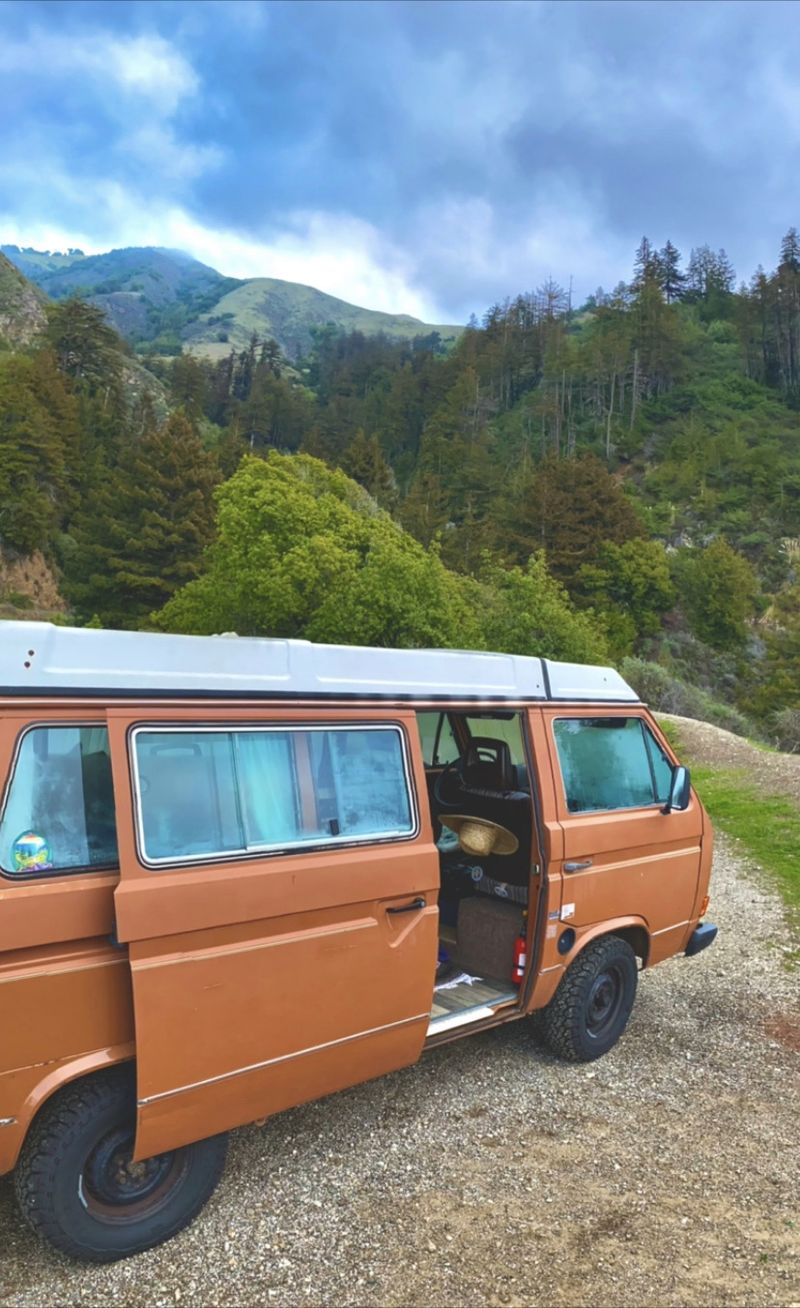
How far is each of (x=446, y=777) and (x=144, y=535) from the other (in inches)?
1633

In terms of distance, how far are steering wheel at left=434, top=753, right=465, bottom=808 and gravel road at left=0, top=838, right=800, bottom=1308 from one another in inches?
67.9

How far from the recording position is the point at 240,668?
12.6ft

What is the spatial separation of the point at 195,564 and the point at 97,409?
Answer: 26.9 meters

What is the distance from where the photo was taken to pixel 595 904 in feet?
17.4

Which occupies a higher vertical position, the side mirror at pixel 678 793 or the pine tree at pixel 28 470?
the pine tree at pixel 28 470

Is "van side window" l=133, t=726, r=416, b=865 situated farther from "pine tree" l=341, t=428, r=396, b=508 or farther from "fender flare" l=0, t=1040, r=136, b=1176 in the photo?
"pine tree" l=341, t=428, r=396, b=508

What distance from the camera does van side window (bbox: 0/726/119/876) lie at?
125 inches

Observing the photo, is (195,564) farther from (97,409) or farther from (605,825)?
(605,825)

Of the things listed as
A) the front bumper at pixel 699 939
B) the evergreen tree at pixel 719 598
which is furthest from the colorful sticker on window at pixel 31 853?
the evergreen tree at pixel 719 598

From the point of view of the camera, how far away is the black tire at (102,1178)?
3209 mm

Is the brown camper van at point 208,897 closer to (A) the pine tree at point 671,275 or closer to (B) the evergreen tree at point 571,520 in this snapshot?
(B) the evergreen tree at point 571,520

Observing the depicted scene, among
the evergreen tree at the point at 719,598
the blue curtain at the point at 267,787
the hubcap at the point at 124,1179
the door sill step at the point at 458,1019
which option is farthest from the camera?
the evergreen tree at the point at 719,598

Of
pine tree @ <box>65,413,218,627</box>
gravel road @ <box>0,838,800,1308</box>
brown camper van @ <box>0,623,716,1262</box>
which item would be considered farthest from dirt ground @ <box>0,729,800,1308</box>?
pine tree @ <box>65,413,218,627</box>

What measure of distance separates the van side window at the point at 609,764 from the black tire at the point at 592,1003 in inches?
39.8
